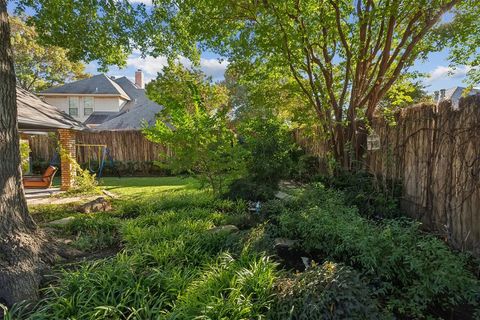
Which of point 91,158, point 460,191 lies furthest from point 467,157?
point 91,158

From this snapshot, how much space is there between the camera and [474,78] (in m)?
6.85

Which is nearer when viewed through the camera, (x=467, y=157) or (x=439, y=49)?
(x=467, y=157)

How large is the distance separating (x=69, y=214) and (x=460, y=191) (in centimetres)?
632

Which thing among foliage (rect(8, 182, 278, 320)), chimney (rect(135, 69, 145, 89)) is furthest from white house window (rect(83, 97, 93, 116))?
foliage (rect(8, 182, 278, 320))

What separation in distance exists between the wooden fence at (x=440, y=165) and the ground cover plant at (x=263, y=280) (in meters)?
0.97

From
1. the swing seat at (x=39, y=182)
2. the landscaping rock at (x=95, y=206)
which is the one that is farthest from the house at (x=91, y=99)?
the landscaping rock at (x=95, y=206)

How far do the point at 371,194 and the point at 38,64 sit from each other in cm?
2739

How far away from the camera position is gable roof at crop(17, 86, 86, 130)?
7847 mm

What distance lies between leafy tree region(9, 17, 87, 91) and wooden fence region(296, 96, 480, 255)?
73.8ft

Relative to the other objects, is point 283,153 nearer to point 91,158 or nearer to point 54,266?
point 54,266

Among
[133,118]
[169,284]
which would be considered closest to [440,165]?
[169,284]

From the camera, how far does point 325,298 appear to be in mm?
2002

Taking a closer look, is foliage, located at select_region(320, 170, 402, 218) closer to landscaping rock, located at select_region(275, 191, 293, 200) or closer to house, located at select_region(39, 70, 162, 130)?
landscaping rock, located at select_region(275, 191, 293, 200)

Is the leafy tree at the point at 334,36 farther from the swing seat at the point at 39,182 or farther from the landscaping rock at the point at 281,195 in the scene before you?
the swing seat at the point at 39,182
